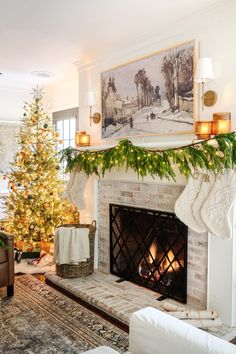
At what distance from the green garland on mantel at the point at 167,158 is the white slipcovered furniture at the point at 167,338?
1.37m

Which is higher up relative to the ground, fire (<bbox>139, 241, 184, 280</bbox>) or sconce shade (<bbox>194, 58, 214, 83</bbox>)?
sconce shade (<bbox>194, 58, 214, 83</bbox>)

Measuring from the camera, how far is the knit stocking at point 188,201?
2.94 m

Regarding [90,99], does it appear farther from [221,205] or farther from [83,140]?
[221,205]

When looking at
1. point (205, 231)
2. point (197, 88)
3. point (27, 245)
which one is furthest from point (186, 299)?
point (27, 245)

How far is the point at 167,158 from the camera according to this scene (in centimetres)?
306

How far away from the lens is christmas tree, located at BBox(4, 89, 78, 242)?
508 cm

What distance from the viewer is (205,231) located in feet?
9.45

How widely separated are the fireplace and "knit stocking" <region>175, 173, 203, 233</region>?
10.6 inches

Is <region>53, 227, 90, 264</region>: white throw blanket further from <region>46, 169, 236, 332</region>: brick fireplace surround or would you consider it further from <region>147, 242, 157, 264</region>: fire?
<region>147, 242, 157, 264</region>: fire

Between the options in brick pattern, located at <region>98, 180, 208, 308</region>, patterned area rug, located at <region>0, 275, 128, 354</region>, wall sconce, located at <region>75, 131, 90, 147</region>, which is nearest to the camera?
patterned area rug, located at <region>0, 275, 128, 354</region>

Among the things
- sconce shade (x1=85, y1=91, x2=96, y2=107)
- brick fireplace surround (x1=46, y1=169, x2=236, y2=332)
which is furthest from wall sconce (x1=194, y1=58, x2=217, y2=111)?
sconce shade (x1=85, y1=91, x2=96, y2=107)

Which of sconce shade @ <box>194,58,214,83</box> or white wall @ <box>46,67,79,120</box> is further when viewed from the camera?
white wall @ <box>46,67,79,120</box>

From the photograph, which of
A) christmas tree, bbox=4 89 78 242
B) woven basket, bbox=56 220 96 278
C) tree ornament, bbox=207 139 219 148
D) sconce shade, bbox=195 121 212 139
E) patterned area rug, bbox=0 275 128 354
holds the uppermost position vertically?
sconce shade, bbox=195 121 212 139

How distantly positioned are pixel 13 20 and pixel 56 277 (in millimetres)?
2773
